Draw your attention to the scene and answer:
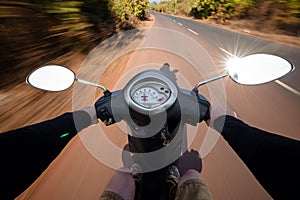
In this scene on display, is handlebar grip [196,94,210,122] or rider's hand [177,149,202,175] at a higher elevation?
handlebar grip [196,94,210,122]

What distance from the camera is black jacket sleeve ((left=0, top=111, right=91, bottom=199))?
2.89 feet

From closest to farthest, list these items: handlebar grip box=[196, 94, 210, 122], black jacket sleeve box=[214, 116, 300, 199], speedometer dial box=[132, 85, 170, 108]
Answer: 1. black jacket sleeve box=[214, 116, 300, 199]
2. speedometer dial box=[132, 85, 170, 108]
3. handlebar grip box=[196, 94, 210, 122]

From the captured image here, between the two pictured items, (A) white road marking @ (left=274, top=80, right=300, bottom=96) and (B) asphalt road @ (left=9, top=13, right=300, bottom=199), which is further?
(A) white road marking @ (left=274, top=80, right=300, bottom=96)

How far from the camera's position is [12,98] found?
259 cm

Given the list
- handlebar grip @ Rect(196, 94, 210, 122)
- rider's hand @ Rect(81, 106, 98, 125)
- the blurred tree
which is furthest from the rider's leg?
the blurred tree

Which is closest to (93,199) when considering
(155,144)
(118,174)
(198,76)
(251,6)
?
(118,174)

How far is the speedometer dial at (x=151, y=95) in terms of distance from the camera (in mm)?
919

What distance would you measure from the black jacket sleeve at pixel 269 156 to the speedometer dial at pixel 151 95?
360 millimetres

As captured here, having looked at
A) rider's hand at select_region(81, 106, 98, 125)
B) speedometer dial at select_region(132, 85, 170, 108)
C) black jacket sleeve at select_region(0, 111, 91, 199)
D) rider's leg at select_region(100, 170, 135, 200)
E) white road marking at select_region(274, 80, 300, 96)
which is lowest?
white road marking at select_region(274, 80, 300, 96)

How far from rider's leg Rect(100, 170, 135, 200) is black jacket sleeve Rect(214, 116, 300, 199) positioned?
594 mm

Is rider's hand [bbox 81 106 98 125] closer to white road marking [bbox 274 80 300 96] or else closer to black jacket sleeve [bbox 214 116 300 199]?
black jacket sleeve [bbox 214 116 300 199]

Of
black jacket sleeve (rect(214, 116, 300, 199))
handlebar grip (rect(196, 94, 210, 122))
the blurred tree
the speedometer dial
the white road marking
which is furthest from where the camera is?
the white road marking

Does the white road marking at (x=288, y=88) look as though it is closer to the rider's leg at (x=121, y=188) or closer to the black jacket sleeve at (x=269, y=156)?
the black jacket sleeve at (x=269, y=156)

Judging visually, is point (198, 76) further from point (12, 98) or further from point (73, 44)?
point (12, 98)
